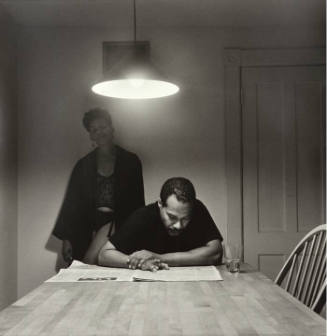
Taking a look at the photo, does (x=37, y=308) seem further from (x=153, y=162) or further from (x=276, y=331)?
(x=153, y=162)

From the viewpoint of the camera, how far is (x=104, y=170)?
312 centimetres

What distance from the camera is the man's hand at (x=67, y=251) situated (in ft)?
10.2

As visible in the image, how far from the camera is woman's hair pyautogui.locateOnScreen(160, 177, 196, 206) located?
10.0 ft

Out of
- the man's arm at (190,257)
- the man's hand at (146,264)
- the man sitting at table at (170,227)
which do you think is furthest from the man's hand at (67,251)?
the man's hand at (146,264)

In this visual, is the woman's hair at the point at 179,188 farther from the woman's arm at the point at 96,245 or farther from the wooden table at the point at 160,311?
the wooden table at the point at 160,311

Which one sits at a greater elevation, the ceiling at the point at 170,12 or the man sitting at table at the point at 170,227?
the ceiling at the point at 170,12

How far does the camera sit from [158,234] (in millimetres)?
2906

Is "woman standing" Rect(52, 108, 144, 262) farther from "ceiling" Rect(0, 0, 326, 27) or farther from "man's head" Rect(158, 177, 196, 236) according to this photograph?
"ceiling" Rect(0, 0, 326, 27)

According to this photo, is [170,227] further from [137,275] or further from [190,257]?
[137,275]

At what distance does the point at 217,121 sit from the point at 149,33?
0.71 meters

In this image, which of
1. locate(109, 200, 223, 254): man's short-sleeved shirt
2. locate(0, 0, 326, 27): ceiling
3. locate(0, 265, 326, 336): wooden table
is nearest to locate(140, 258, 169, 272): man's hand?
locate(0, 265, 326, 336): wooden table

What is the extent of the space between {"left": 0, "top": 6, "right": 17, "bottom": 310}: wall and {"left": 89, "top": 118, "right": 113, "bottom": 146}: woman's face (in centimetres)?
49

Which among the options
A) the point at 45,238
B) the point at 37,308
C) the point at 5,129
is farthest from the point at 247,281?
the point at 5,129

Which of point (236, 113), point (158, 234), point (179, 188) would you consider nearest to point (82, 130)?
point (179, 188)
